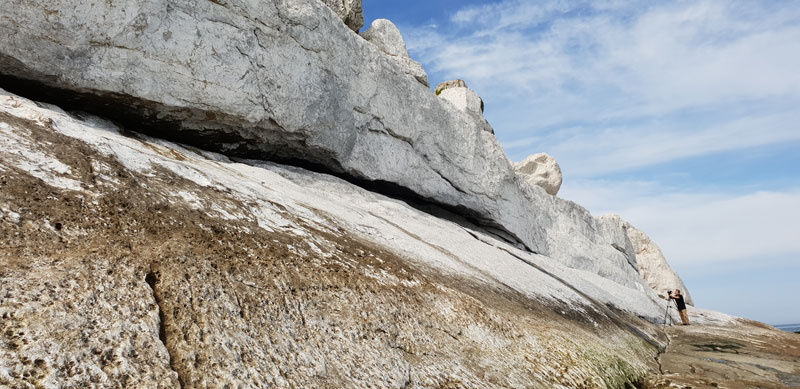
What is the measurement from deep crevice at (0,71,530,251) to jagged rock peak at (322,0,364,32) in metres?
7.52

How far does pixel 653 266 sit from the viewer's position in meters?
55.8

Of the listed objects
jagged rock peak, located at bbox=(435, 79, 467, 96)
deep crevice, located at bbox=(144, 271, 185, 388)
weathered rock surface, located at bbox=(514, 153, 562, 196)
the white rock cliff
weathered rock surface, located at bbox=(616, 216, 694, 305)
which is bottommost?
deep crevice, located at bbox=(144, 271, 185, 388)

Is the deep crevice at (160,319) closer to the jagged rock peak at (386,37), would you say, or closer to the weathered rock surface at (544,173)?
the jagged rock peak at (386,37)

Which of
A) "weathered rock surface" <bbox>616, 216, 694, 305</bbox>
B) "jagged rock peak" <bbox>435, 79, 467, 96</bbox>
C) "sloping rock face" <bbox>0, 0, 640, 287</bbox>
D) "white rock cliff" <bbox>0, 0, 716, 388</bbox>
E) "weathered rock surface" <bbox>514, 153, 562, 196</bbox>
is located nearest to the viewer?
"white rock cliff" <bbox>0, 0, 716, 388</bbox>

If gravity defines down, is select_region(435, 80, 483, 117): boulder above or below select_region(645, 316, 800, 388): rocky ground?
above

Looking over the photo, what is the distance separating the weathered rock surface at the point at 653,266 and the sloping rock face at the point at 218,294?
4674 cm

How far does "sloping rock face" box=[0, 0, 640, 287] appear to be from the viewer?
536 inches

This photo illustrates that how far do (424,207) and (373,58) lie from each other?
350 inches

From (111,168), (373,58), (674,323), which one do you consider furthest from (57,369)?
(674,323)

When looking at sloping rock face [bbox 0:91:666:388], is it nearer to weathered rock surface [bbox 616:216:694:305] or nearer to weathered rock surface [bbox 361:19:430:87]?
weathered rock surface [bbox 361:19:430:87]

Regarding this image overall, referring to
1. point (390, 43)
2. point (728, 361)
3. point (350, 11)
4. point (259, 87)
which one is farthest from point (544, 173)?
point (259, 87)

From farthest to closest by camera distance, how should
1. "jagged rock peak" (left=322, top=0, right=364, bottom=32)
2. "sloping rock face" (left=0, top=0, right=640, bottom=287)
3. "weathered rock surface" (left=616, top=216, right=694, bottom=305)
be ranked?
"weathered rock surface" (left=616, top=216, right=694, bottom=305) < "jagged rock peak" (left=322, top=0, right=364, bottom=32) < "sloping rock face" (left=0, top=0, right=640, bottom=287)

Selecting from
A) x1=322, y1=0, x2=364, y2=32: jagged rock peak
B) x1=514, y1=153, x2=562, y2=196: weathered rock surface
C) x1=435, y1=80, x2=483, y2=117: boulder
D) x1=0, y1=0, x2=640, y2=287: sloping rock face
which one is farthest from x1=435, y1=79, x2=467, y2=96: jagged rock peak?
x1=514, y1=153, x2=562, y2=196: weathered rock surface

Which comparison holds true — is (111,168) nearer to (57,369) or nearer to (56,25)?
(57,369)
